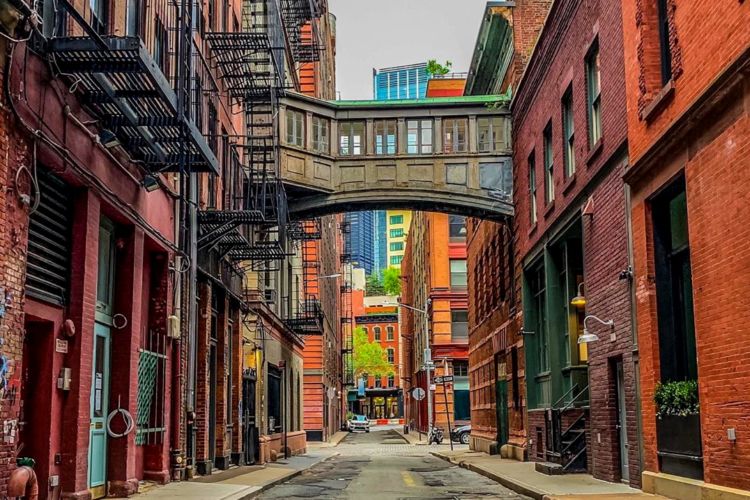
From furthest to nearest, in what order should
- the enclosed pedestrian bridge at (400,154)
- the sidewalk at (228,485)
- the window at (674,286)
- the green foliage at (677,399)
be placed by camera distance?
1. the enclosed pedestrian bridge at (400,154)
2. the sidewalk at (228,485)
3. the window at (674,286)
4. the green foliage at (677,399)

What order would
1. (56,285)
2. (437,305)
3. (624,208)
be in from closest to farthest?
1. (56,285)
2. (624,208)
3. (437,305)

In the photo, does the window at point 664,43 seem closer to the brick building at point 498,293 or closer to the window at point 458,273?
the brick building at point 498,293

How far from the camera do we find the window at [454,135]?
30688mm

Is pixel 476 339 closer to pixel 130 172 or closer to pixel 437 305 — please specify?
pixel 437 305

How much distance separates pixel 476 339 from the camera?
132 feet

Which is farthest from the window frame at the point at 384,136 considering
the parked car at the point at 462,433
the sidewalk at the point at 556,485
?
the parked car at the point at 462,433

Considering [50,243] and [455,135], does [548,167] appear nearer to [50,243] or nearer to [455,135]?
[455,135]

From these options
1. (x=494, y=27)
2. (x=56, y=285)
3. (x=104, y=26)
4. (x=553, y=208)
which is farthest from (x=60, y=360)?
(x=494, y=27)

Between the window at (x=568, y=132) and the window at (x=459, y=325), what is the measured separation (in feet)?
120

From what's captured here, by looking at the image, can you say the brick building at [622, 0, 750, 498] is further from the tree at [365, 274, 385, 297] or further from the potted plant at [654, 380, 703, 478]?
the tree at [365, 274, 385, 297]

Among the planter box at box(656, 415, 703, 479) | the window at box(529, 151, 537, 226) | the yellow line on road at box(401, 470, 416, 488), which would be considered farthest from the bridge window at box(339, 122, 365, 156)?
the planter box at box(656, 415, 703, 479)

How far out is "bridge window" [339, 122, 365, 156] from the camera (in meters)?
30.8

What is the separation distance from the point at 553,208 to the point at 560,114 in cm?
235

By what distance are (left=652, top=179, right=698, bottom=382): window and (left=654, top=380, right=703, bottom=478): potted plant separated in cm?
36
